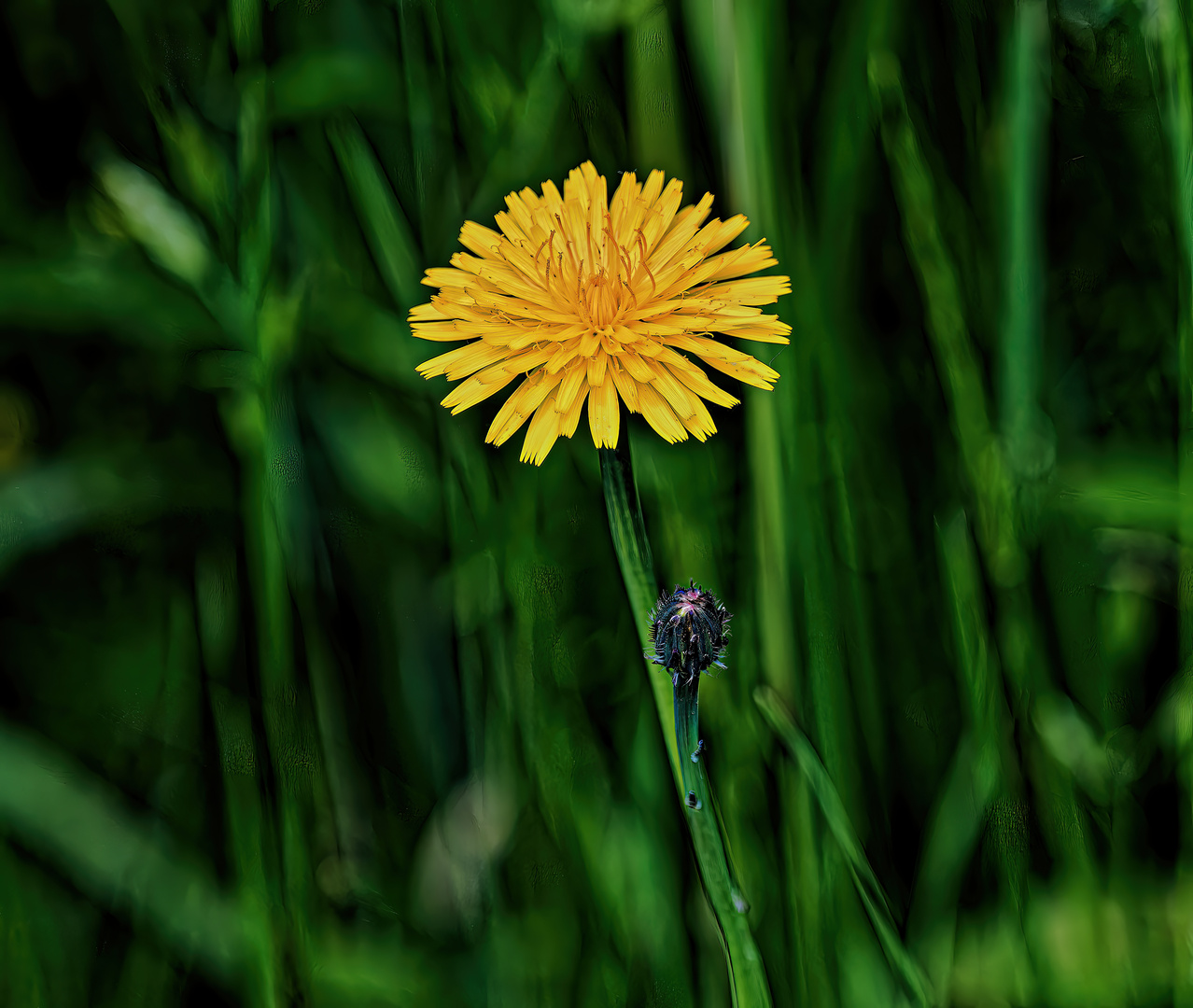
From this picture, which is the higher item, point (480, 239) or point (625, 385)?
point (480, 239)

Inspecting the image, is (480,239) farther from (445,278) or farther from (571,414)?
(571,414)

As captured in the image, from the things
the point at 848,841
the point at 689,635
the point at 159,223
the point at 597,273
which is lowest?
the point at 848,841

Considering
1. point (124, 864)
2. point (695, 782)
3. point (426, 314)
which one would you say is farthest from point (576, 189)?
point (124, 864)

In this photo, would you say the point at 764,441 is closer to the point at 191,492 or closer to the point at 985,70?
the point at 985,70

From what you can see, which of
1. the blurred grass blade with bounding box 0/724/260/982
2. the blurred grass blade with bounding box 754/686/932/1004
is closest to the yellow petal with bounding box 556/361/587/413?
the blurred grass blade with bounding box 754/686/932/1004

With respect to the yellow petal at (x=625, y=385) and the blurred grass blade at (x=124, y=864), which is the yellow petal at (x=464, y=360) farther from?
the blurred grass blade at (x=124, y=864)

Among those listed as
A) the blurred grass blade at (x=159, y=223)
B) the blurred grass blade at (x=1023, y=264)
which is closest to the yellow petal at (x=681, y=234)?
the blurred grass blade at (x=1023, y=264)

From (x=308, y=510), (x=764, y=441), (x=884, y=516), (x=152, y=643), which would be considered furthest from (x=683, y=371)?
(x=152, y=643)
